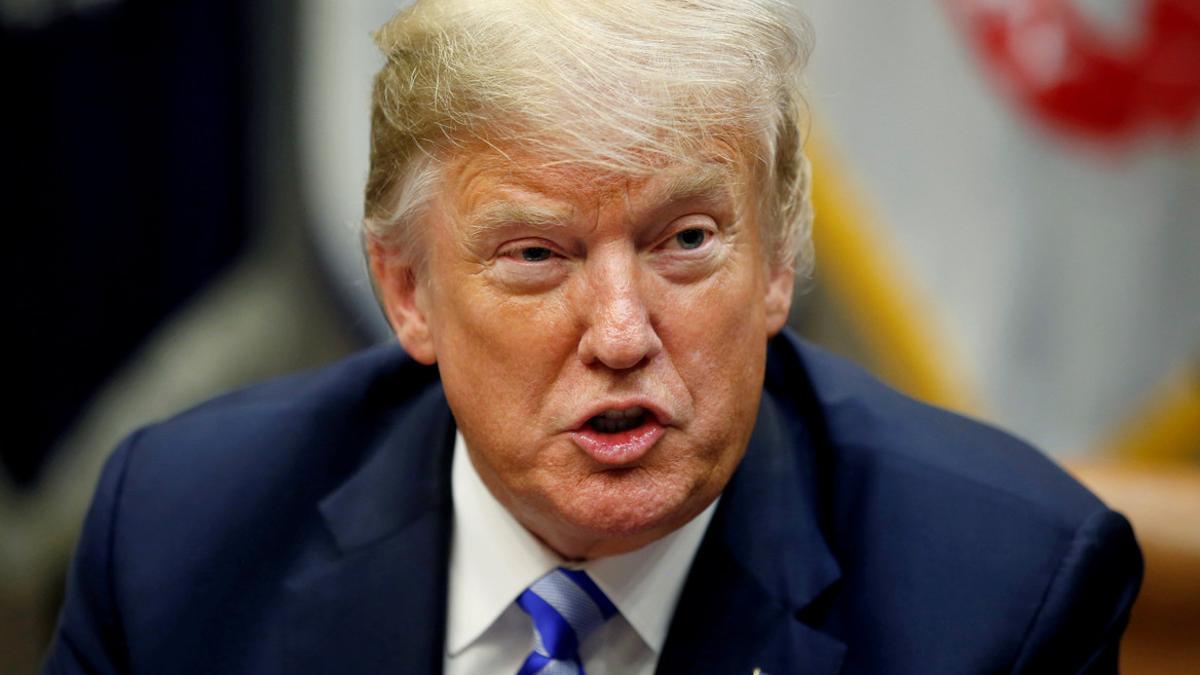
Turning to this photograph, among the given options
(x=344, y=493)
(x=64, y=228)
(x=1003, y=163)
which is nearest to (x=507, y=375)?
(x=344, y=493)

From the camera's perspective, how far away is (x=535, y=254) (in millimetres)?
1545

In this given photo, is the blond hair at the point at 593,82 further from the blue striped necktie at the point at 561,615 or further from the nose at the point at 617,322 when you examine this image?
the blue striped necktie at the point at 561,615

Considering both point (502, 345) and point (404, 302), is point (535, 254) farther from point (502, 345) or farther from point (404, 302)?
point (404, 302)

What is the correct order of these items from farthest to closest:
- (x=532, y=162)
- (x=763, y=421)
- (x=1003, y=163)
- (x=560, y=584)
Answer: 1. (x=1003, y=163)
2. (x=763, y=421)
3. (x=560, y=584)
4. (x=532, y=162)

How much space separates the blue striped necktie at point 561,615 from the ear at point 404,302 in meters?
0.33

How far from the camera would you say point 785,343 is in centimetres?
203

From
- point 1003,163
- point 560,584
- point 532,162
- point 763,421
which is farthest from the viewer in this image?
point 1003,163

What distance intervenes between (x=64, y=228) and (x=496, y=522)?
2.18m

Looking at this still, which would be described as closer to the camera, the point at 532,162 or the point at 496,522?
the point at 532,162

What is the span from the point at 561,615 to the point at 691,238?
53 cm

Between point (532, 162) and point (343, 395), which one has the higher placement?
point (532, 162)

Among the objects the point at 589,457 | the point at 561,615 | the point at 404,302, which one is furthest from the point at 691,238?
the point at 561,615

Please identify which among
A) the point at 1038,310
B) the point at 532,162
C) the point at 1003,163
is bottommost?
the point at 1038,310

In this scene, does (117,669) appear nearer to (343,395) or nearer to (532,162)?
(343,395)
